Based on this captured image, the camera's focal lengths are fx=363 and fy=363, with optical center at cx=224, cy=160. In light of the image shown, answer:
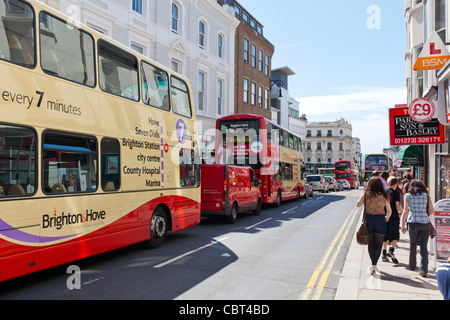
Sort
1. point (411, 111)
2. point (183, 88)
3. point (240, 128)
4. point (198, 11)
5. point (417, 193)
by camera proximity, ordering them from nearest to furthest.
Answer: point (417, 193), point (411, 111), point (183, 88), point (240, 128), point (198, 11)

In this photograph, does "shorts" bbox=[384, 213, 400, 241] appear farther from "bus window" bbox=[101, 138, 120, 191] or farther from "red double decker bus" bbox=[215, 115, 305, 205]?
"red double decker bus" bbox=[215, 115, 305, 205]

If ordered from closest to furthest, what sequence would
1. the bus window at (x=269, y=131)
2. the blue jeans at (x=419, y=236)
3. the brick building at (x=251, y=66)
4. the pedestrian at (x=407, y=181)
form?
the blue jeans at (x=419, y=236)
the pedestrian at (x=407, y=181)
the bus window at (x=269, y=131)
the brick building at (x=251, y=66)

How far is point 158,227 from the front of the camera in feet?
28.9

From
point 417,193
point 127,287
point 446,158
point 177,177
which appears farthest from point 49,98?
point 446,158

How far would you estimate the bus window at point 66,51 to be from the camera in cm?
580

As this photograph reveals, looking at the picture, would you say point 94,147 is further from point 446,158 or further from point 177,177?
point 446,158

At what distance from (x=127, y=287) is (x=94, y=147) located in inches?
103

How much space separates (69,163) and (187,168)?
4.32m

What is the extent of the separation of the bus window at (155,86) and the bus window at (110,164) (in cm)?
156

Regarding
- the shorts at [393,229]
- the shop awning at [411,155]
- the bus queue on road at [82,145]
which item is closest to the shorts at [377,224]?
the shorts at [393,229]

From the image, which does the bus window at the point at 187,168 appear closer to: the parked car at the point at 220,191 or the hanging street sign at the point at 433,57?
the parked car at the point at 220,191

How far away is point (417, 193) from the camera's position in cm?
673

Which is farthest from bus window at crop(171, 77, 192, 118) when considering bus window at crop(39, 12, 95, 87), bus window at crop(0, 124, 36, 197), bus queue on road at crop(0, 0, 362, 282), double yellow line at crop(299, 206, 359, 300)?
double yellow line at crop(299, 206, 359, 300)
